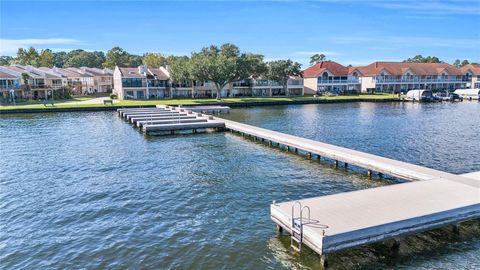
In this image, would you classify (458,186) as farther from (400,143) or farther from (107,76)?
(107,76)

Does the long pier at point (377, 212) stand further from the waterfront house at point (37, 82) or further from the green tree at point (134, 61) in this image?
the green tree at point (134, 61)

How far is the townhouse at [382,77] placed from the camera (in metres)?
106

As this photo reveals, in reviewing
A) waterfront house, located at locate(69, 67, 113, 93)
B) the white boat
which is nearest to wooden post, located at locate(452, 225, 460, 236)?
the white boat

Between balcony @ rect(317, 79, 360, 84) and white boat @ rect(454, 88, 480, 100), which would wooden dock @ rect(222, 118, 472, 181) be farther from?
white boat @ rect(454, 88, 480, 100)

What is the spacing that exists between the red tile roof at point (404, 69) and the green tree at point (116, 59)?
86.0 metres

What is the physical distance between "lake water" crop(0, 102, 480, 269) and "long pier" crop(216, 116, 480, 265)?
80cm

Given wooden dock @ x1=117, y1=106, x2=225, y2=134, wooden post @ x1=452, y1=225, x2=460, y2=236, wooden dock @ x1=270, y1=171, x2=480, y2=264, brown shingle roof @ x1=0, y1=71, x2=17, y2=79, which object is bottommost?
wooden post @ x1=452, y1=225, x2=460, y2=236

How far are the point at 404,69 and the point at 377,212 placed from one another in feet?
367

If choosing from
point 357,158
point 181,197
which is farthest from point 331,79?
point 181,197

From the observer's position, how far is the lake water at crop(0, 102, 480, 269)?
1309 cm

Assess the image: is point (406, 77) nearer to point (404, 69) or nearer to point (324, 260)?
point (404, 69)

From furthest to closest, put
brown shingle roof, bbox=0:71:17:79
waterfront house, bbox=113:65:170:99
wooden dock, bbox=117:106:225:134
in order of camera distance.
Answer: waterfront house, bbox=113:65:170:99 → brown shingle roof, bbox=0:71:17:79 → wooden dock, bbox=117:106:225:134

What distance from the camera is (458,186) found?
17.2m

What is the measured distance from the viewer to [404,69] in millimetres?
112688
